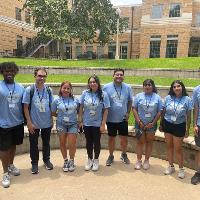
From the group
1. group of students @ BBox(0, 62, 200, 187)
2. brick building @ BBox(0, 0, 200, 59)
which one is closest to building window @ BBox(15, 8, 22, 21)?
brick building @ BBox(0, 0, 200, 59)

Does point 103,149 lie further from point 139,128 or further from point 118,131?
point 139,128

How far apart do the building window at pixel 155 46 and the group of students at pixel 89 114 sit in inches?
1190

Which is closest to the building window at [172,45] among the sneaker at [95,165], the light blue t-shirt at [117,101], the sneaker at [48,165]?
the light blue t-shirt at [117,101]

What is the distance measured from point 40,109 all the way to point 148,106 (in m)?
1.92

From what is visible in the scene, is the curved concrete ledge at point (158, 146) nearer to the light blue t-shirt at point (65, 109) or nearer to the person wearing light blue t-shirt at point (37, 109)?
the person wearing light blue t-shirt at point (37, 109)

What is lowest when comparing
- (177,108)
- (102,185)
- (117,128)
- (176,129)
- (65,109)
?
(102,185)

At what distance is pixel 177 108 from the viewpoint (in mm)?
4859

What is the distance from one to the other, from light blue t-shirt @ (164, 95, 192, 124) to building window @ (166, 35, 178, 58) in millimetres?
30080

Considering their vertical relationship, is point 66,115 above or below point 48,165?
above

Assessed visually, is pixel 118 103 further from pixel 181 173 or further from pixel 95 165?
pixel 181 173

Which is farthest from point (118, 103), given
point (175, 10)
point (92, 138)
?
point (175, 10)

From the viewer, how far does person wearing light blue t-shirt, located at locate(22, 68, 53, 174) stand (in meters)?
4.84

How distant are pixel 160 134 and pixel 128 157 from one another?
86cm

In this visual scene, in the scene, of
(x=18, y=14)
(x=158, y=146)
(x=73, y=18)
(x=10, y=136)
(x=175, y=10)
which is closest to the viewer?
(x=10, y=136)
